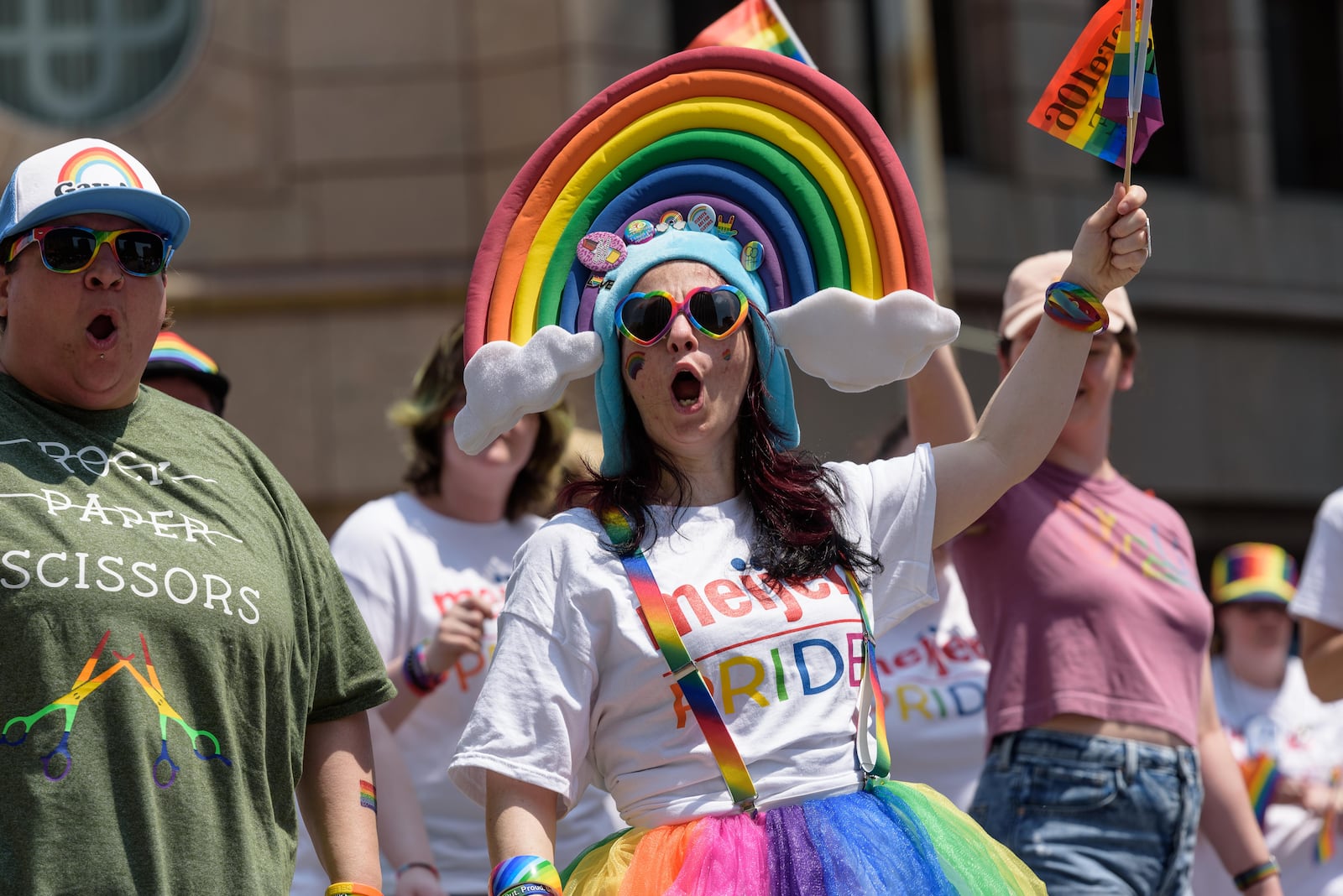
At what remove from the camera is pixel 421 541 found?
4.64 m

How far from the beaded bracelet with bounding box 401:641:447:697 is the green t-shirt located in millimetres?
1041

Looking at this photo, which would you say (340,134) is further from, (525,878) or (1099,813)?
(525,878)

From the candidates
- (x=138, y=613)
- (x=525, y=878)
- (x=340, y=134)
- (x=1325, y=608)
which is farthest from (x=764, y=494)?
(x=340, y=134)

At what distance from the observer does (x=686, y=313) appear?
3.15 meters

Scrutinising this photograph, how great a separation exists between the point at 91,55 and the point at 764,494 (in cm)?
823

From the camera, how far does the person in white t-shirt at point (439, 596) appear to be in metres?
4.20

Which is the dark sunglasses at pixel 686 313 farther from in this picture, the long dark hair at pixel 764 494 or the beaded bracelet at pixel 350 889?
the beaded bracelet at pixel 350 889

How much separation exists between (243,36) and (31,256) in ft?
25.0

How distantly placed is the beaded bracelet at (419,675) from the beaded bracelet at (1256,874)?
6.20 ft

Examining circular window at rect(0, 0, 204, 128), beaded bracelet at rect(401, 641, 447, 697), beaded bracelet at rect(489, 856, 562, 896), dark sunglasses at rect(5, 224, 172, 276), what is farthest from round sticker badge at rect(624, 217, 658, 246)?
circular window at rect(0, 0, 204, 128)

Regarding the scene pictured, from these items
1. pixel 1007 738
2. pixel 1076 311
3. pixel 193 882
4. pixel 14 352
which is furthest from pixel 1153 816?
pixel 14 352

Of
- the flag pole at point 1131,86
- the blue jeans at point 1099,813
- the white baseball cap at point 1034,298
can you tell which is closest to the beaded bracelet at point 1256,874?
the blue jeans at point 1099,813

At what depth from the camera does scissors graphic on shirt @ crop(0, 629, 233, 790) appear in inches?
106

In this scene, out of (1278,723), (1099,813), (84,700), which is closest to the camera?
(84,700)
